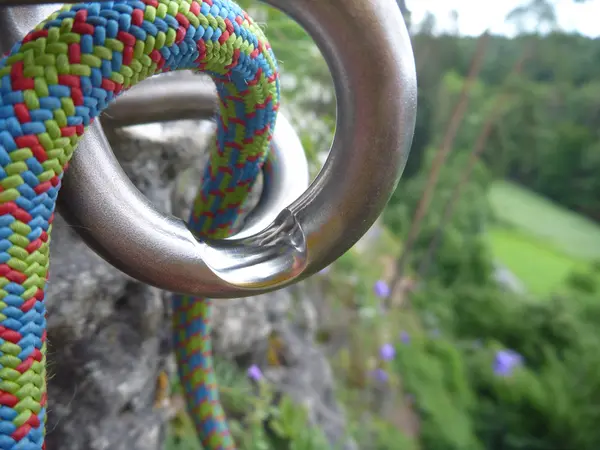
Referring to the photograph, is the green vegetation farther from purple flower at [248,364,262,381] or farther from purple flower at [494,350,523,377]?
purple flower at [248,364,262,381]

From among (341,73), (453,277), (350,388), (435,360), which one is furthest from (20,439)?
(453,277)

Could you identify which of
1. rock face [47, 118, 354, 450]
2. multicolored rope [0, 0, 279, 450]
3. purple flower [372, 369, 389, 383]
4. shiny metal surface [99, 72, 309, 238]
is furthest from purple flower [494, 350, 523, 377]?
multicolored rope [0, 0, 279, 450]

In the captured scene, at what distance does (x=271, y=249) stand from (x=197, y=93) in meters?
0.13

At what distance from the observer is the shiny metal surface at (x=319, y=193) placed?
179 mm

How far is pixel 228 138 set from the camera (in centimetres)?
27

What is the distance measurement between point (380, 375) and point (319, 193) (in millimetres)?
1684

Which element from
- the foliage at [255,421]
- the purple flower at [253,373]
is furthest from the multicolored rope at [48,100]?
the purple flower at [253,373]

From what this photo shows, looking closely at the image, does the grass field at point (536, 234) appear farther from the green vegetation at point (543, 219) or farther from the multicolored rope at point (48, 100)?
the multicolored rope at point (48, 100)

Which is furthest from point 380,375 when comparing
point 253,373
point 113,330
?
point 113,330

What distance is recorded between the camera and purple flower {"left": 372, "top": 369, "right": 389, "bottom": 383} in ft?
5.81

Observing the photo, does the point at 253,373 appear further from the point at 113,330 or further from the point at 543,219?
the point at 543,219

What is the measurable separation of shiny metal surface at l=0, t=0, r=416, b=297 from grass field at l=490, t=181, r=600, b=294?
709 cm

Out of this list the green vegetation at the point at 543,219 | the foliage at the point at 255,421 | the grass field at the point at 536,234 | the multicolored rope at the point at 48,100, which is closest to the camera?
the multicolored rope at the point at 48,100

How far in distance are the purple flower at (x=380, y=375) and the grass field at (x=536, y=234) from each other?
549 centimetres
